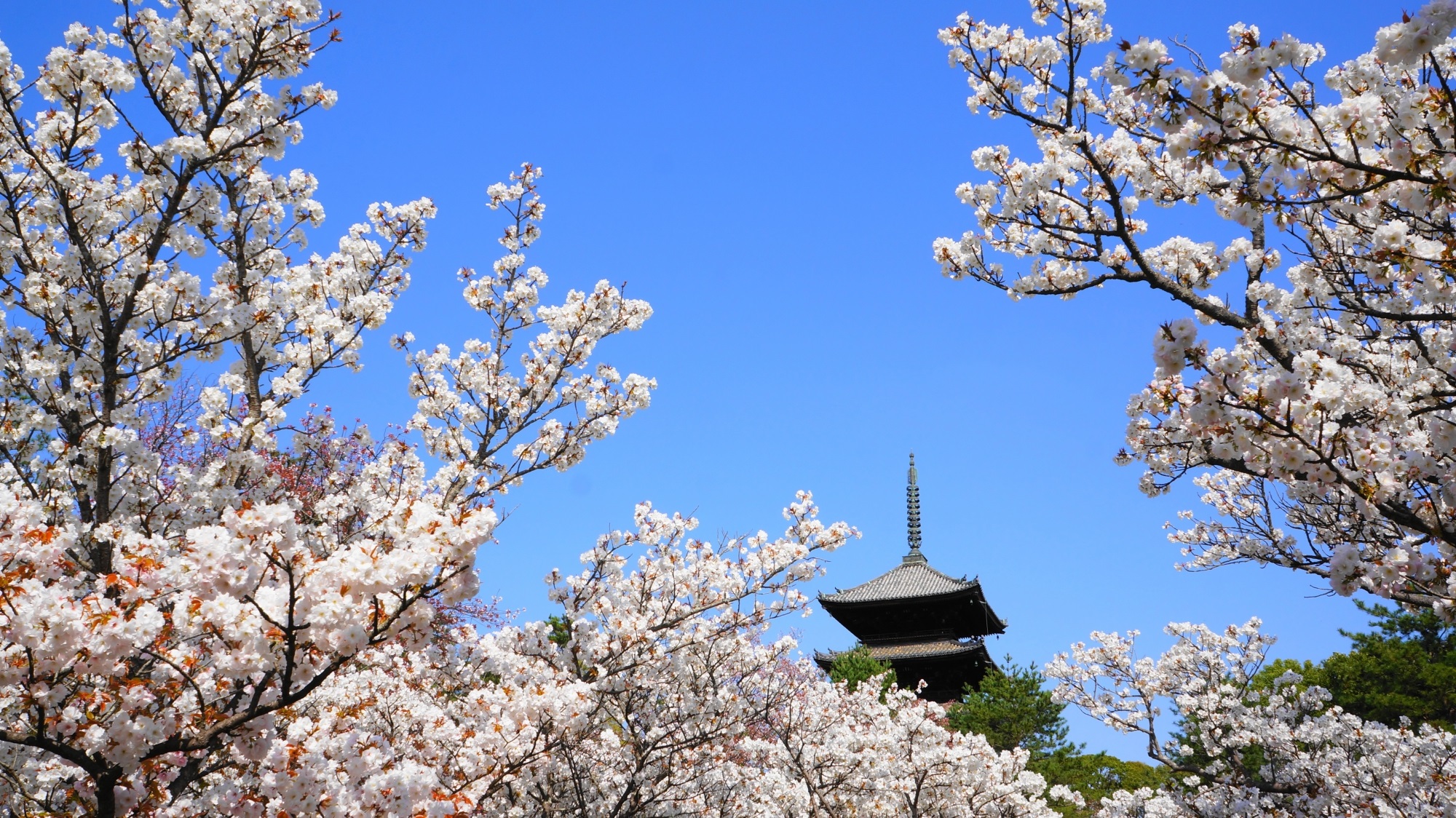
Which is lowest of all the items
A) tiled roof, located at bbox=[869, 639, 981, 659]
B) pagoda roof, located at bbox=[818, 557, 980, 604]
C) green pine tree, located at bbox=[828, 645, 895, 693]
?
green pine tree, located at bbox=[828, 645, 895, 693]

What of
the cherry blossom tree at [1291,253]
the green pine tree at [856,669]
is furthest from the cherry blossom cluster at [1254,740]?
the green pine tree at [856,669]

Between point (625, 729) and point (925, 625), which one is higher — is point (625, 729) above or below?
below

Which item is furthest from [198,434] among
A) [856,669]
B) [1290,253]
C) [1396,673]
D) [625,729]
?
[1396,673]

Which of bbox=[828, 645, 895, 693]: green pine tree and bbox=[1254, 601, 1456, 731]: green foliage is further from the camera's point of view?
bbox=[828, 645, 895, 693]: green pine tree

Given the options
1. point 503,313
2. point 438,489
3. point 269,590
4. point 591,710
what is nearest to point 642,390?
point 503,313

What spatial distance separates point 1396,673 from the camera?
22.9m

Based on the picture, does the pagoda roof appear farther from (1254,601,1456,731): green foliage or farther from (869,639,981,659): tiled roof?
(1254,601,1456,731): green foliage

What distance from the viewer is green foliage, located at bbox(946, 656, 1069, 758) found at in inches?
1153

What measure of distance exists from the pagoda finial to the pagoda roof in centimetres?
42

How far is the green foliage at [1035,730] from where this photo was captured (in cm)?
2850

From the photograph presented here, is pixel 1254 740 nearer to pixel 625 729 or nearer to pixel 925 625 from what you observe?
pixel 625 729

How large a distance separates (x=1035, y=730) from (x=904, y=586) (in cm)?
734

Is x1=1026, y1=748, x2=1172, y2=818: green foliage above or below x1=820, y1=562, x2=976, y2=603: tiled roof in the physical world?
below

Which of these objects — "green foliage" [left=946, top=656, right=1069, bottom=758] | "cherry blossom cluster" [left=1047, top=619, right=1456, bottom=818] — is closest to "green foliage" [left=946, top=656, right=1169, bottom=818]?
"green foliage" [left=946, top=656, right=1069, bottom=758]
